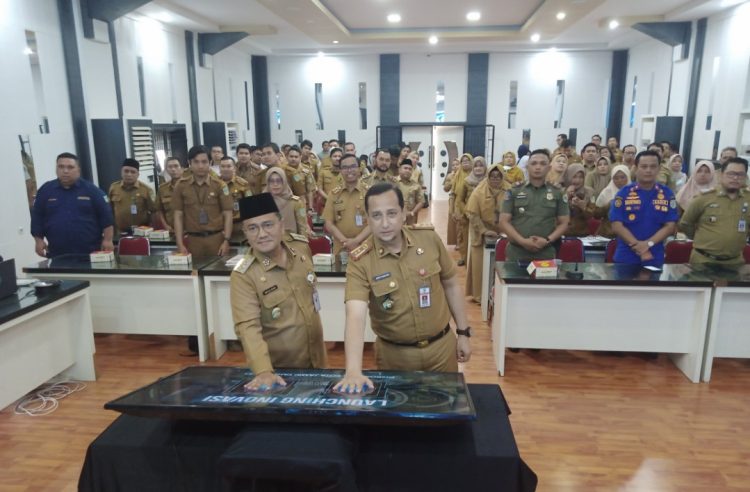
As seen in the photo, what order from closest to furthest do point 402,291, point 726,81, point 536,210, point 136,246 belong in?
point 402,291 < point 536,210 < point 136,246 < point 726,81

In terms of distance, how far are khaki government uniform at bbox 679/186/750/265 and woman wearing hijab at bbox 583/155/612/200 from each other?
8.97ft

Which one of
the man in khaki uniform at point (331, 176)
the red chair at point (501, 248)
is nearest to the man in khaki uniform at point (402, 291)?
the red chair at point (501, 248)

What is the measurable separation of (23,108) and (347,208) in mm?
3982

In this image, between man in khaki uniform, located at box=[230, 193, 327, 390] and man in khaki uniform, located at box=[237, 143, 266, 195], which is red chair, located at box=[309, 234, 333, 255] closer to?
man in khaki uniform, located at box=[230, 193, 327, 390]

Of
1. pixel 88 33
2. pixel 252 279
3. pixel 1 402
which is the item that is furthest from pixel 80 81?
pixel 252 279

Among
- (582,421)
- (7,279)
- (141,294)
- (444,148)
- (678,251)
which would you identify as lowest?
(582,421)

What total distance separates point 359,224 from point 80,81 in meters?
4.45

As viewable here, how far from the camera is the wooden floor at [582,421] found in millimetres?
2768

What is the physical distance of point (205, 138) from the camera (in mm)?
10570

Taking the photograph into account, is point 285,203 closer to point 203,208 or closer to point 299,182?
point 203,208

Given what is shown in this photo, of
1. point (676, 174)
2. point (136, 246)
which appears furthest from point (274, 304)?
point (676, 174)

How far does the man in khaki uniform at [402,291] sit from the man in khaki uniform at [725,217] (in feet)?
9.74

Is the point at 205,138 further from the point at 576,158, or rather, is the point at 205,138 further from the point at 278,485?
the point at 278,485

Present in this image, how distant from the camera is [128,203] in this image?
19.6 feet
